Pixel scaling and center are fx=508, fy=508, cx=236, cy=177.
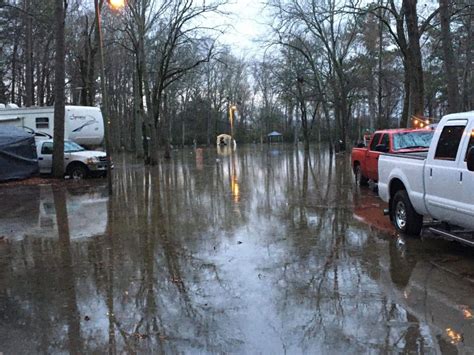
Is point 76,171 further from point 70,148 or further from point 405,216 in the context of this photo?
point 405,216

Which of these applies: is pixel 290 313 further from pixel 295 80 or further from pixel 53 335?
pixel 295 80

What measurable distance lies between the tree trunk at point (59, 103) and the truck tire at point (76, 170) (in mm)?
668

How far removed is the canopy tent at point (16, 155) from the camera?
19.2 meters

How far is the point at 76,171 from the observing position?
2097 centimetres

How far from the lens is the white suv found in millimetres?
20922

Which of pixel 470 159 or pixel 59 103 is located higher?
pixel 59 103

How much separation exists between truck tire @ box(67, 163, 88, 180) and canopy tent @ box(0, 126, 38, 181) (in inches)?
51.7

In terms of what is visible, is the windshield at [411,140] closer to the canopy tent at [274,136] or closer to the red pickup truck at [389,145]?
the red pickup truck at [389,145]

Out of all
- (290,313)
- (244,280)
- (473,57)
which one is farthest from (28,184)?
(473,57)

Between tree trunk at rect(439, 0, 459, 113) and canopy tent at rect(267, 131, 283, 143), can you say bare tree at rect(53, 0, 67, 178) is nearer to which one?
tree trunk at rect(439, 0, 459, 113)

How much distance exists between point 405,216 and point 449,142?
5.81ft

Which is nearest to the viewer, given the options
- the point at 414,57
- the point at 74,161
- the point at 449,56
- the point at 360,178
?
the point at 360,178

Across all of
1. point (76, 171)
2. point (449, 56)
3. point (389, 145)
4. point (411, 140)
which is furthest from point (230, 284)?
point (76, 171)

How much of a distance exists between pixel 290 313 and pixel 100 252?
3948 mm
